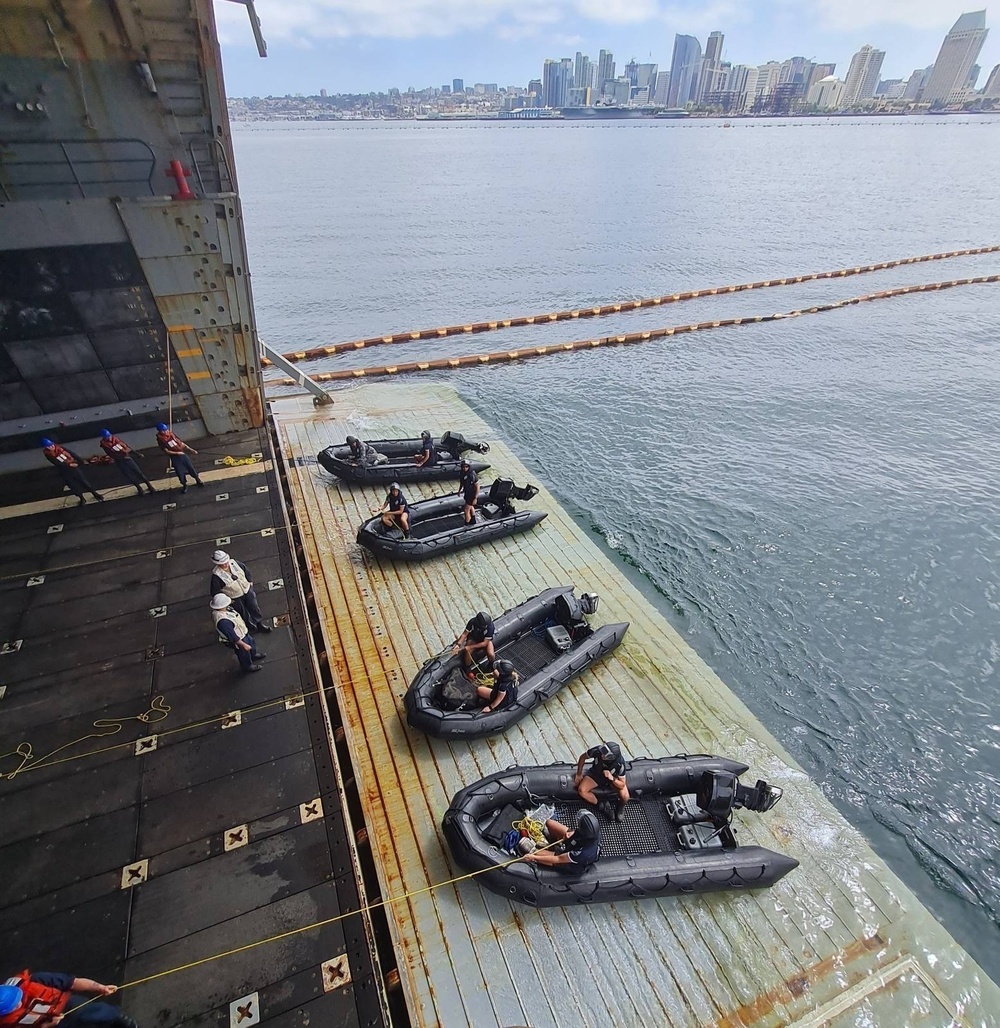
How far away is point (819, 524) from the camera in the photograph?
1484cm

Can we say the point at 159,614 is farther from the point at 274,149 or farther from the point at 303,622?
the point at 274,149

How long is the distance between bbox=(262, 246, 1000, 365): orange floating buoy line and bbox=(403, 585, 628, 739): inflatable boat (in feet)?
64.7

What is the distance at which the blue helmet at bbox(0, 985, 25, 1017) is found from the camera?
398 cm

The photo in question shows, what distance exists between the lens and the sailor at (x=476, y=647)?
26.5 ft

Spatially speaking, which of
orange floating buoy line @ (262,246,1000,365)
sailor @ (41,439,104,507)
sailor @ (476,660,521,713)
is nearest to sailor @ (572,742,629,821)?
sailor @ (476,660,521,713)

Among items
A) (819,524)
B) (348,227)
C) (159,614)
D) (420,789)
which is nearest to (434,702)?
(420,789)

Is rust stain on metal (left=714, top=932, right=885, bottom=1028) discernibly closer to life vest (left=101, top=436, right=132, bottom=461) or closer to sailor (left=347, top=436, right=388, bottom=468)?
sailor (left=347, top=436, right=388, bottom=468)

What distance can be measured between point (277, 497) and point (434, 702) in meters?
5.83

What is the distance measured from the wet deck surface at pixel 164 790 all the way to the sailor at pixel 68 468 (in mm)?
1058

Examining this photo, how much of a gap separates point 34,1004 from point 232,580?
14.6 ft

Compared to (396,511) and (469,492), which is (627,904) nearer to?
(396,511)

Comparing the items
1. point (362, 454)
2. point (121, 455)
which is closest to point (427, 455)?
point (362, 454)

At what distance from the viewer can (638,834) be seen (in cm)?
699

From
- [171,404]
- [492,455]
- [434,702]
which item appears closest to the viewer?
[434,702]
